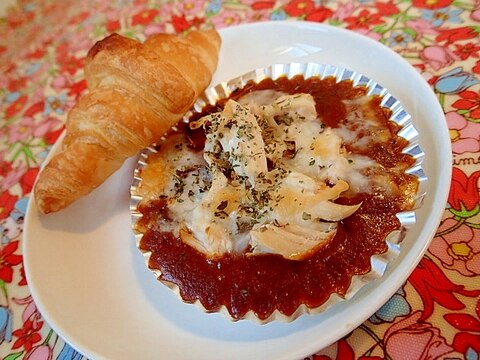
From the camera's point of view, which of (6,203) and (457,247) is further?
(6,203)

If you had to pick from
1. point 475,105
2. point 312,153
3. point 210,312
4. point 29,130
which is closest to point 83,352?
point 210,312

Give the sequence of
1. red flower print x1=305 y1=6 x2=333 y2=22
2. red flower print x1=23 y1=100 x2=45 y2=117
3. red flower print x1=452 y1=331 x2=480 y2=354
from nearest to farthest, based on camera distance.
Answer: red flower print x1=452 y1=331 x2=480 y2=354 → red flower print x1=305 y1=6 x2=333 y2=22 → red flower print x1=23 y1=100 x2=45 y2=117

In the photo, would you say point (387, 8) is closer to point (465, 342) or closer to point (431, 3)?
point (431, 3)

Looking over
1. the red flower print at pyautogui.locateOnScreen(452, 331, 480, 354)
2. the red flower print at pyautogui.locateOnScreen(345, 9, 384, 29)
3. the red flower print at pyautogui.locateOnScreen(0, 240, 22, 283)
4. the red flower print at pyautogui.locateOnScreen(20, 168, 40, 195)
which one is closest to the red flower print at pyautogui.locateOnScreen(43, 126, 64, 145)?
the red flower print at pyautogui.locateOnScreen(20, 168, 40, 195)

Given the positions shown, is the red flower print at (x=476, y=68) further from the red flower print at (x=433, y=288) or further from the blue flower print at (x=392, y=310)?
the blue flower print at (x=392, y=310)

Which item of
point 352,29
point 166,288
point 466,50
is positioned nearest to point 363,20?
point 352,29

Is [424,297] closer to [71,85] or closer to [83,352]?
[83,352]

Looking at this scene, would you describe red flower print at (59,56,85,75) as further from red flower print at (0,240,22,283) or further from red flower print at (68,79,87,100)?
red flower print at (0,240,22,283)
